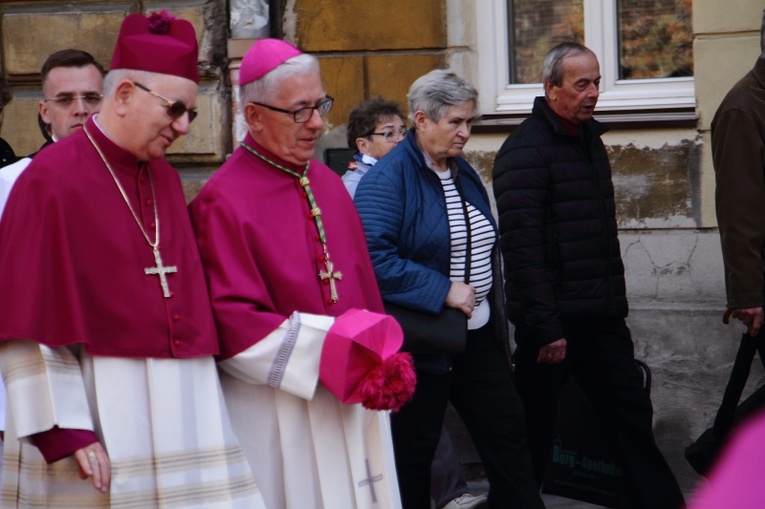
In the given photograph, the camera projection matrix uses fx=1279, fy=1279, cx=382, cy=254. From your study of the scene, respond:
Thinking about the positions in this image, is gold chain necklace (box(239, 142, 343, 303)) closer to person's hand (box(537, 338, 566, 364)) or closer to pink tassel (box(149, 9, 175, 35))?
pink tassel (box(149, 9, 175, 35))

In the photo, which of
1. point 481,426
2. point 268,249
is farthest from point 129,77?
point 481,426

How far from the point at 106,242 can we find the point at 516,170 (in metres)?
2.24

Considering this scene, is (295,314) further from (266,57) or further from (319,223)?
(266,57)

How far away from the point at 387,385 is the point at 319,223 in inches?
21.8

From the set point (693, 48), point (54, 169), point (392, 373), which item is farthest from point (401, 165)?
point (693, 48)

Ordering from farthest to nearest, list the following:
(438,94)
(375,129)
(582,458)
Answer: (375,129), (582,458), (438,94)

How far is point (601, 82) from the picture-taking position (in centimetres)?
680

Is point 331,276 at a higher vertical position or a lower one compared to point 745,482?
lower

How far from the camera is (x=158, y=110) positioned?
125 inches

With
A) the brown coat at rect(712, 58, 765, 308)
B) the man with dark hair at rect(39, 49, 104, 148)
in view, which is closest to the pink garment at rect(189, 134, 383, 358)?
the man with dark hair at rect(39, 49, 104, 148)

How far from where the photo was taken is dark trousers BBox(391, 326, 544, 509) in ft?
15.3

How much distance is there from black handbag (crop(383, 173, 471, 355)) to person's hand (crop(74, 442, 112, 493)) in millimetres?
1616

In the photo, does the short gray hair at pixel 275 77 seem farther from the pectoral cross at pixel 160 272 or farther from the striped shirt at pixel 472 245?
the striped shirt at pixel 472 245

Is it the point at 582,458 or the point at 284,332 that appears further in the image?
the point at 582,458
